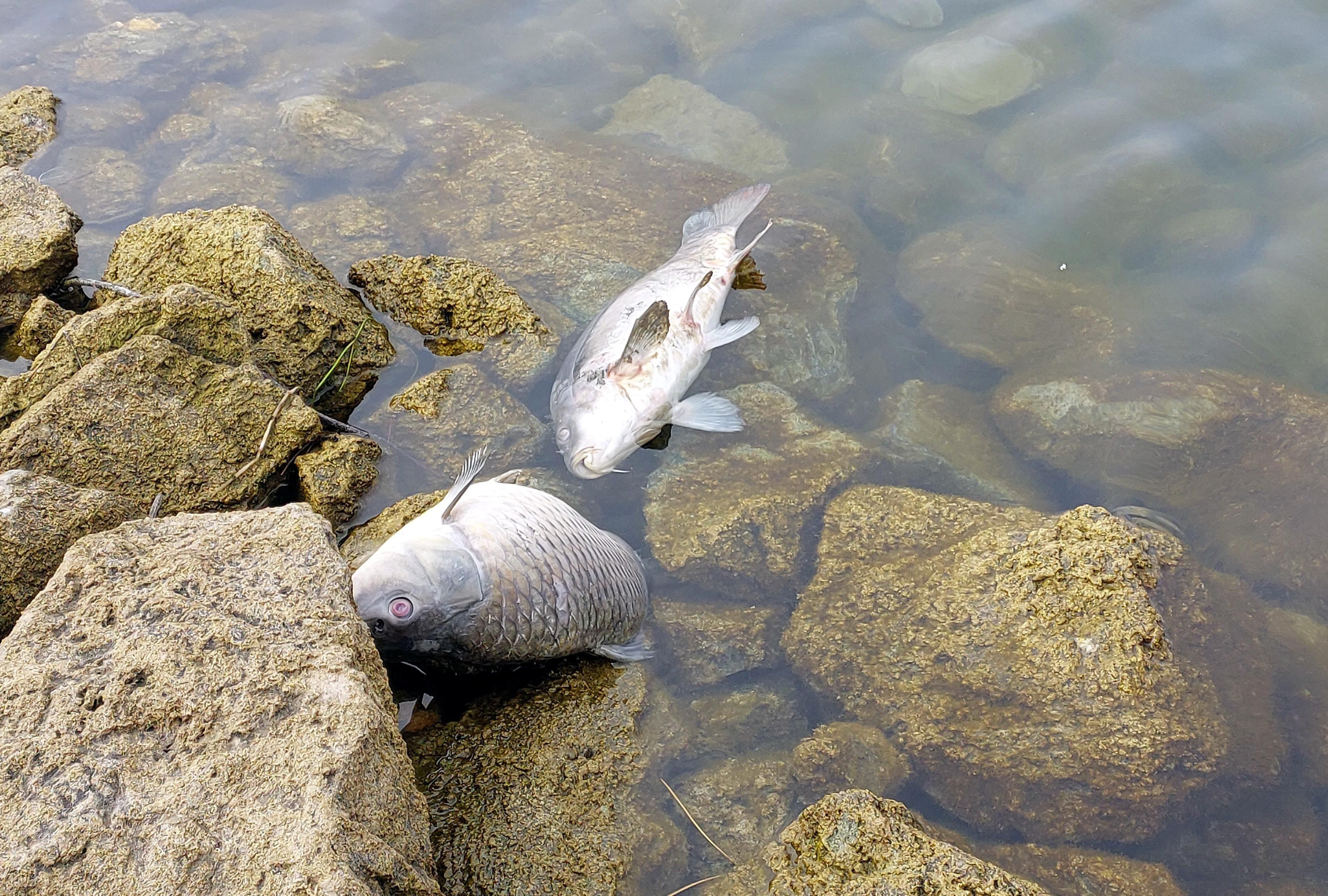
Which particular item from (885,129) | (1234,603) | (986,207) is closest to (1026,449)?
(1234,603)

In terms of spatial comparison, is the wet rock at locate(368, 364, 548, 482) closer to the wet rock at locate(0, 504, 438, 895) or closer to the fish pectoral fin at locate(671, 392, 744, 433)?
the fish pectoral fin at locate(671, 392, 744, 433)

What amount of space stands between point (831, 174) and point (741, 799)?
569 centimetres

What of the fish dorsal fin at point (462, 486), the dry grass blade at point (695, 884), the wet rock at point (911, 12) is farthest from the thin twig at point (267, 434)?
the wet rock at point (911, 12)

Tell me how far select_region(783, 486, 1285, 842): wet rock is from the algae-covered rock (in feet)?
4.10

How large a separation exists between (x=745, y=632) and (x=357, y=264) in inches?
139

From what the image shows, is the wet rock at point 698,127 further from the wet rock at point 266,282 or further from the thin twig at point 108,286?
the thin twig at point 108,286

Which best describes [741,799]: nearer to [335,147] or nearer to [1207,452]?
[1207,452]

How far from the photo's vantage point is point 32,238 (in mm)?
5242

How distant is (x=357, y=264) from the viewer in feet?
19.6

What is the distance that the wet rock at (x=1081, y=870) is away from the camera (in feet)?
12.8

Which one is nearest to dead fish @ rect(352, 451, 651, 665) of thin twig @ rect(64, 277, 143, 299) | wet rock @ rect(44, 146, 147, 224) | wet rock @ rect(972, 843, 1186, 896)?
wet rock @ rect(972, 843, 1186, 896)

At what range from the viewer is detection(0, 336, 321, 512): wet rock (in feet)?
13.0

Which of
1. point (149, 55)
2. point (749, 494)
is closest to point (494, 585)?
point (749, 494)

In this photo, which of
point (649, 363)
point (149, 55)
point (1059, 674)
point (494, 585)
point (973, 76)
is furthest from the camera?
→ point (149, 55)
